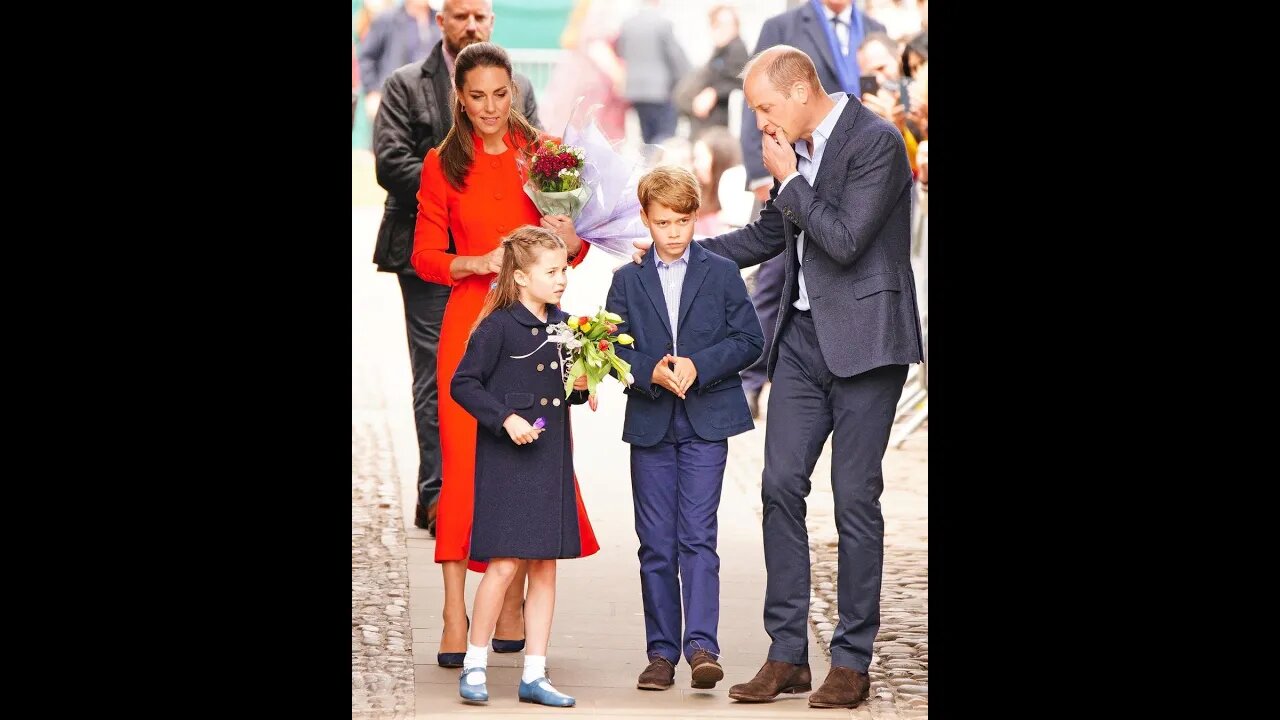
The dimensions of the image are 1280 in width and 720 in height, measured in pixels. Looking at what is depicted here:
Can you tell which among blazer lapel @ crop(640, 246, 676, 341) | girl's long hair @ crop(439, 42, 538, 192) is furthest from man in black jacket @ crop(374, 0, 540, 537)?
blazer lapel @ crop(640, 246, 676, 341)

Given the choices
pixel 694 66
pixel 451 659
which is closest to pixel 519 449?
pixel 451 659

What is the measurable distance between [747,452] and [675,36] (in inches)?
325

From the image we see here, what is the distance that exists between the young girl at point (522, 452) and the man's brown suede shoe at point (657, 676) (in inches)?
14.3

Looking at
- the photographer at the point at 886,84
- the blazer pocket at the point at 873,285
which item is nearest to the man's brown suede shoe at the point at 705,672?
the blazer pocket at the point at 873,285

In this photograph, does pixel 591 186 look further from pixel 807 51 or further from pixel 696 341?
pixel 807 51

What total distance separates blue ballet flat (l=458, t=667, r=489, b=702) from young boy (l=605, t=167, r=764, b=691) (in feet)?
1.84

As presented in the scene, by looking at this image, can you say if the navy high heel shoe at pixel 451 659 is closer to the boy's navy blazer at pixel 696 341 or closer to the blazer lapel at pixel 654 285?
the boy's navy blazer at pixel 696 341

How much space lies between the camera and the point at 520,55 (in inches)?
915

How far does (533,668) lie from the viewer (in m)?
6.61

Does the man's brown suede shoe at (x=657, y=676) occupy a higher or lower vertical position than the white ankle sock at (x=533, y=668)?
lower

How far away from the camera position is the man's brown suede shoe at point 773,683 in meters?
6.68

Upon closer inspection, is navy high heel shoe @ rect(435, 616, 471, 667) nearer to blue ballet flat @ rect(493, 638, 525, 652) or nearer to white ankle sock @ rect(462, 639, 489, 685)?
blue ballet flat @ rect(493, 638, 525, 652)

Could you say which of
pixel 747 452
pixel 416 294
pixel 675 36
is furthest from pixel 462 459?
pixel 675 36
